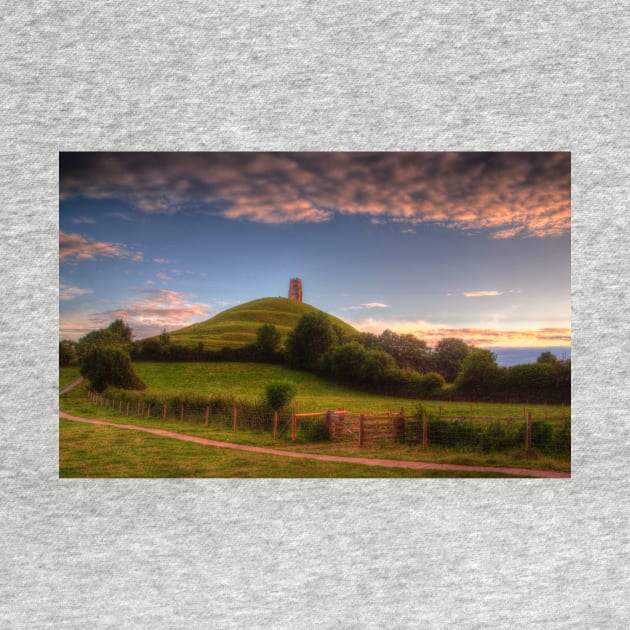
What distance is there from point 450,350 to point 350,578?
232cm

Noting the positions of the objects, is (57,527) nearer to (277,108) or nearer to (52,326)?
(52,326)

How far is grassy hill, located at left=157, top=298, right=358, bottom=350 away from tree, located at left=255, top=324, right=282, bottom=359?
0.15 ft

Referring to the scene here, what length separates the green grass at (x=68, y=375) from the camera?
4.96 m

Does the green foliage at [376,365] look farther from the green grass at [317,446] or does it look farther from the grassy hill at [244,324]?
the green grass at [317,446]

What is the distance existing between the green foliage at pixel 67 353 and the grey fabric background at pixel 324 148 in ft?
0.26

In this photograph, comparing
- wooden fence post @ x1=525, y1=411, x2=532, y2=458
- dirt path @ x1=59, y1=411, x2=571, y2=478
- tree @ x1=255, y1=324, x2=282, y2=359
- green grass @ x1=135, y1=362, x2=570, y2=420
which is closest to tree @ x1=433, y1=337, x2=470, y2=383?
green grass @ x1=135, y1=362, x2=570, y2=420

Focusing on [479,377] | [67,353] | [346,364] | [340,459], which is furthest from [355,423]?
[67,353]

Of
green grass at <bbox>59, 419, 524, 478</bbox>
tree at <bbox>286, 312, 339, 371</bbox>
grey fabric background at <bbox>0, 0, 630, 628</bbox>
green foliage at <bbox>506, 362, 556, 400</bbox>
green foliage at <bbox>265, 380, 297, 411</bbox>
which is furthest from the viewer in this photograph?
green foliage at <bbox>265, 380, 297, 411</bbox>

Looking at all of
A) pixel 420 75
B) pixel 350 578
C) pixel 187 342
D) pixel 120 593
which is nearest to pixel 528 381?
pixel 350 578

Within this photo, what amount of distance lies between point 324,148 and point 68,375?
3285 millimetres

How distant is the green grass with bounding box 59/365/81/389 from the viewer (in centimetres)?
496

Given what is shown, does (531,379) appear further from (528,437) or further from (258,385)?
(258,385)

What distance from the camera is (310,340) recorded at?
551cm

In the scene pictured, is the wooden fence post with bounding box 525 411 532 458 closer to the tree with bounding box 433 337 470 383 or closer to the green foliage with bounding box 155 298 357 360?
the tree with bounding box 433 337 470 383
